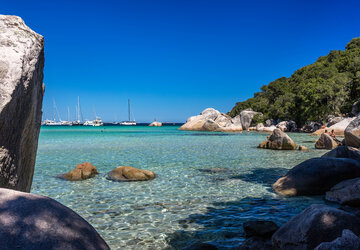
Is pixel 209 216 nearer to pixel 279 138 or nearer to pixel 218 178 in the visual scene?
pixel 218 178

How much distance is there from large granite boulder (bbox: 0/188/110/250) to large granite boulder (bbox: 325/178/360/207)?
5.79 meters

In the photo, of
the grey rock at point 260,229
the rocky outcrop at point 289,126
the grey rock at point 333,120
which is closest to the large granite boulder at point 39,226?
the grey rock at point 260,229

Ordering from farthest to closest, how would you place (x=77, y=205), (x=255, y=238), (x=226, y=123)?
(x=226, y=123), (x=77, y=205), (x=255, y=238)

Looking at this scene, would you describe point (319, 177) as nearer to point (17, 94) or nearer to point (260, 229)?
point (260, 229)

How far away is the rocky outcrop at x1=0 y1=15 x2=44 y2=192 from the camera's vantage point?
327cm

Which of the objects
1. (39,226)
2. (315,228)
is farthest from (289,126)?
(39,226)

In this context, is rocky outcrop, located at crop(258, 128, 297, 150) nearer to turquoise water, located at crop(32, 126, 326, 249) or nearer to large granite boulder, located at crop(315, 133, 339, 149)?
large granite boulder, located at crop(315, 133, 339, 149)

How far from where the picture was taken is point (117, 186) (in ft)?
30.8

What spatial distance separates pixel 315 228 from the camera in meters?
3.77

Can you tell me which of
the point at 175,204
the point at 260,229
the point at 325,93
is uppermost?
the point at 325,93

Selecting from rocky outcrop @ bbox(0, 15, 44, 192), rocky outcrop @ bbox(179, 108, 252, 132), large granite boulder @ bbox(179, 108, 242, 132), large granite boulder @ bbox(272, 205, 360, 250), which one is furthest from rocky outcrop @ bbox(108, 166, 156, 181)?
large granite boulder @ bbox(179, 108, 242, 132)

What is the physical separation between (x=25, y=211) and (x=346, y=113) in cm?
5173

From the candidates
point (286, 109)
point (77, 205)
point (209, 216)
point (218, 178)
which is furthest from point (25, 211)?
point (286, 109)

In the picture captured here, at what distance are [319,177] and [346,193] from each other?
1416 mm
